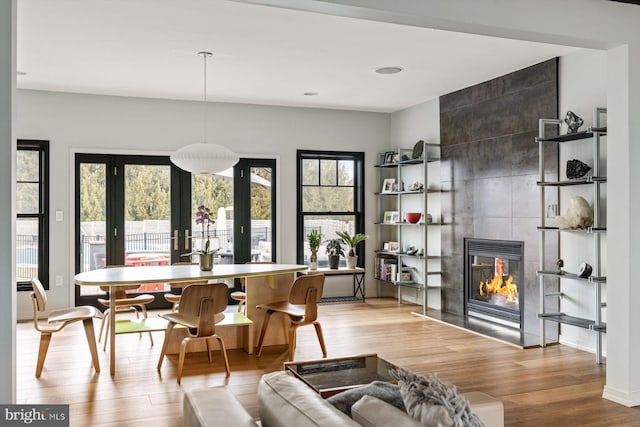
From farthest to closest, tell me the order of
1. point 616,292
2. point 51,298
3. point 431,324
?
1. point 51,298
2. point 431,324
3. point 616,292

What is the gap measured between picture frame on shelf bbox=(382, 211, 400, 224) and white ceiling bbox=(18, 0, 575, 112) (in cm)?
169

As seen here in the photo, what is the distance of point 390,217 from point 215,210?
96.5 inches

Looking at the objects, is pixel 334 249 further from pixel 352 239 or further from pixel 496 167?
pixel 496 167

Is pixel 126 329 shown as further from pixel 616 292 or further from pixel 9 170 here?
pixel 616 292

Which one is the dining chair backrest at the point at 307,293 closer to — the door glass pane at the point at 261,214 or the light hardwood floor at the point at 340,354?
the light hardwood floor at the point at 340,354

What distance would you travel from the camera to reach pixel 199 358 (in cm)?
481

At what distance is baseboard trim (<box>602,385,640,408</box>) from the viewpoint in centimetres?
368

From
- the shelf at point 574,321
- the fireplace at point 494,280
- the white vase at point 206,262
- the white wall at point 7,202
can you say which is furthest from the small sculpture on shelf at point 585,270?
the white wall at point 7,202

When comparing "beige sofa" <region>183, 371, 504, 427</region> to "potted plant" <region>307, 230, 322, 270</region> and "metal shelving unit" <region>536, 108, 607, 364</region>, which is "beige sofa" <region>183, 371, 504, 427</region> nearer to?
"metal shelving unit" <region>536, 108, 607, 364</region>

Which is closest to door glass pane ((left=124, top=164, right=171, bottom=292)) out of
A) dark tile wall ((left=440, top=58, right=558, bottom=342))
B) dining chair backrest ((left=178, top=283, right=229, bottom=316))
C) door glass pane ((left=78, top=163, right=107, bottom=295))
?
door glass pane ((left=78, top=163, right=107, bottom=295))

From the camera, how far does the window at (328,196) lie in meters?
7.94

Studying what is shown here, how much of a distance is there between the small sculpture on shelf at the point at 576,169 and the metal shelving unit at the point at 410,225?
2149 mm

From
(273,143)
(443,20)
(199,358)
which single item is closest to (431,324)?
(199,358)

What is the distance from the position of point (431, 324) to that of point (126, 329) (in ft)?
10.6
